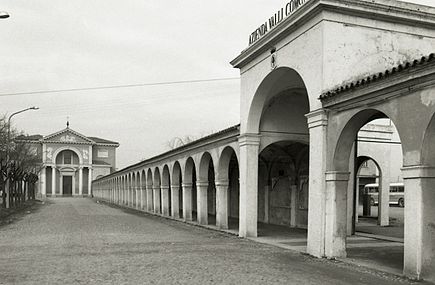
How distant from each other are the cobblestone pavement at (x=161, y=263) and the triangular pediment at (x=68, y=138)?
214 ft

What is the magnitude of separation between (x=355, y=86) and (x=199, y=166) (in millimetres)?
12340

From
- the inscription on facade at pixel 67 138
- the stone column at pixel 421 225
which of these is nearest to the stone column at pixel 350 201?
the stone column at pixel 421 225

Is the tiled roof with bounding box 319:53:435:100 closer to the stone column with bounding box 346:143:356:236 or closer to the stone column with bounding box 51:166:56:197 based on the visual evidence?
the stone column with bounding box 346:143:356:236

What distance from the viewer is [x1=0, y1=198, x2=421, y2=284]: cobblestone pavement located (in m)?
8.81

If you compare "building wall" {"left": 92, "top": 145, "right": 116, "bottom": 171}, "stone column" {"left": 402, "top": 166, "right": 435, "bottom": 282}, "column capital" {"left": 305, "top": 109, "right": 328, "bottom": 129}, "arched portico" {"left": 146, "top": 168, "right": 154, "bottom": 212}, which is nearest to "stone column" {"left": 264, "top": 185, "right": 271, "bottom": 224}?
"column capital" {"left": 305, "top": 109, "right": 328, "bottom": 129}

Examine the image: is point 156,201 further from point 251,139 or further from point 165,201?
point 251,139

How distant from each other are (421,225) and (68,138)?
76.9 meters

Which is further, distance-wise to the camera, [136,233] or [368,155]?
[368,155]

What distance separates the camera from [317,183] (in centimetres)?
1179

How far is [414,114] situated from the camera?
29.1ft

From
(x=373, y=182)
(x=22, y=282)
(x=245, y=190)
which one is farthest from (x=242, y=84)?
(x=373, y=182)

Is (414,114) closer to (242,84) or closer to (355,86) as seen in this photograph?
(355,86)

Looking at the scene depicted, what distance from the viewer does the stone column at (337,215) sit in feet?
37.0

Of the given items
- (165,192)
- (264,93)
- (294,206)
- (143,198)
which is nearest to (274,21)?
(264,93)
